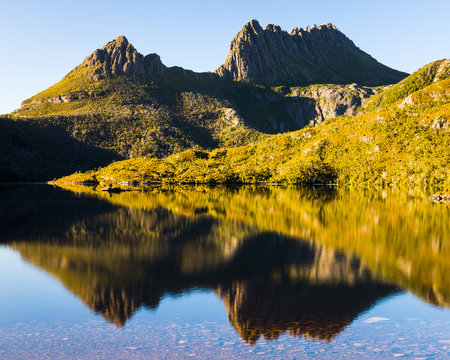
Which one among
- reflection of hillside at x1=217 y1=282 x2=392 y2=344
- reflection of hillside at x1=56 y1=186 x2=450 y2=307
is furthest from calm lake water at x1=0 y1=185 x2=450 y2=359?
reflection of hillside at x1=56 y1=186 x2=450 y2=307

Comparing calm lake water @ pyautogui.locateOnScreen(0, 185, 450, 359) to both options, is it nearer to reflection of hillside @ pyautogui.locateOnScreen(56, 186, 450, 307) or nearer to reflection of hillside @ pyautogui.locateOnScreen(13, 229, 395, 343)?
reflection of hillside @ pyautogui.locateOnScreen(13, 229, 395, 343)

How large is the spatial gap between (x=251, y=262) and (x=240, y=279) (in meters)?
6.95

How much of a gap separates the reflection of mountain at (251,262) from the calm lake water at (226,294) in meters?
0.16

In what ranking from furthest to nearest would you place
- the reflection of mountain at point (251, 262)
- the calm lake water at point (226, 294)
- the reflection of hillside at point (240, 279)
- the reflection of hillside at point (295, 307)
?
the reflection of mountain at point (251, 262) < the reflection of hillside at point (240, 279) < the reflection of hillside at point (295, 307) < the calm lake water at point (226, 294)

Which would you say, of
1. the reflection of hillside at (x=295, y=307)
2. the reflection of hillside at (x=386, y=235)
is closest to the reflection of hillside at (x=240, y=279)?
the reflection of hillside at (x=295, y=307)

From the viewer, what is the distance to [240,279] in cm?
3522

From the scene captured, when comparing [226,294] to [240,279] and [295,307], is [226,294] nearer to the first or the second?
[240,279]

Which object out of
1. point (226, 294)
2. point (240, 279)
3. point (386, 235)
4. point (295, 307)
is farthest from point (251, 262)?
point (386, 235)

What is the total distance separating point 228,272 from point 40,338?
19.0 metres

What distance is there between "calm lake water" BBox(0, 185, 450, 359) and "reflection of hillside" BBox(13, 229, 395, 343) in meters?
0.14

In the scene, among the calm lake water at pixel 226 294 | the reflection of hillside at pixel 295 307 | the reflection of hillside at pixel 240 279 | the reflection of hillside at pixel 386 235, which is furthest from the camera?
the reflection of hillside at pixel 386 235

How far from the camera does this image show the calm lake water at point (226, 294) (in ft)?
70.9

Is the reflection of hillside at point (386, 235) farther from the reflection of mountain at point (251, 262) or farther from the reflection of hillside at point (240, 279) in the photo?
the reflection of hillside at point (240, 279)

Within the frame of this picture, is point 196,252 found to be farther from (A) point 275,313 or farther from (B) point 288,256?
(A) point 275,313
